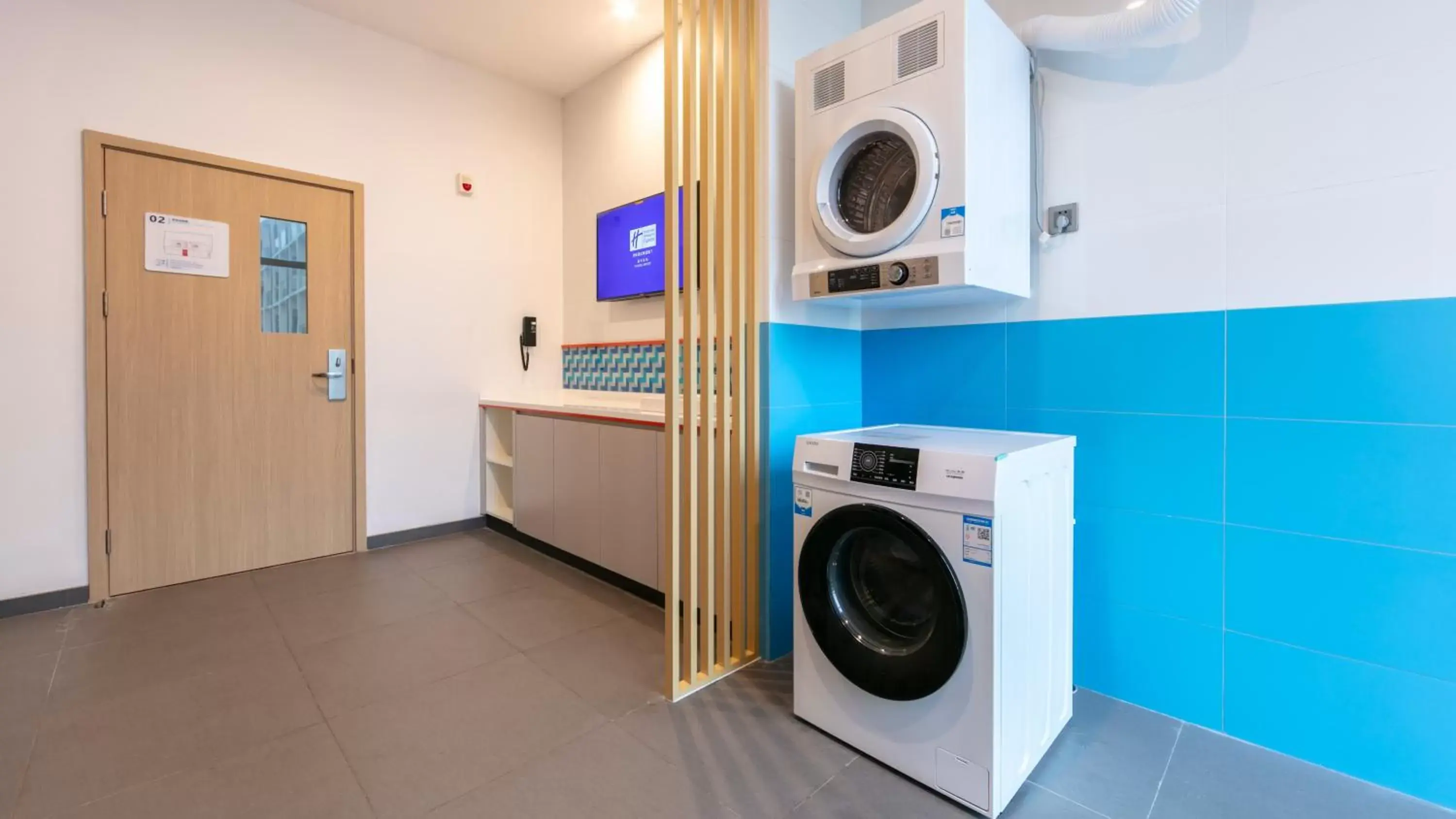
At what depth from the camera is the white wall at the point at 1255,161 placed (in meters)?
1.44

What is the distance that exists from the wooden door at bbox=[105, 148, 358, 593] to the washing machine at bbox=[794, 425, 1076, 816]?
2860 mm

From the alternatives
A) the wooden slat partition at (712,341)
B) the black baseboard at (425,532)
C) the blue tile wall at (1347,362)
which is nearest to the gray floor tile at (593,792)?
the wooden slat partition at (712,341)

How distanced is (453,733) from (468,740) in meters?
0.07

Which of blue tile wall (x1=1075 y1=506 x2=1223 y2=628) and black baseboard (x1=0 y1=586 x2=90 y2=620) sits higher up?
blue tile wall (x1=1075 y1=506 x2=1223 y2=628)

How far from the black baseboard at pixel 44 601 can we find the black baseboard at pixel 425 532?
3.63ft

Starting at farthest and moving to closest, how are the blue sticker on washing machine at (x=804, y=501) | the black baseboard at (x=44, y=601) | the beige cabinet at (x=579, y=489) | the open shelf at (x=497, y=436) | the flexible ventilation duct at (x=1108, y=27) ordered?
the open shelf at (x=497, y=436)
the beige cabinet at (x=579, y=489)
the black baseboard at (x=44, y=601)
the blue sticker on washing machine at (x=804, y=501)
the flexible ventilation duct at (x=1108, y=27)

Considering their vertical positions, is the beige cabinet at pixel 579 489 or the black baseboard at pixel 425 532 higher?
the beige cabinet at pixel 579 489

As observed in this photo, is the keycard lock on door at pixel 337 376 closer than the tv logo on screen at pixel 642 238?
Yes

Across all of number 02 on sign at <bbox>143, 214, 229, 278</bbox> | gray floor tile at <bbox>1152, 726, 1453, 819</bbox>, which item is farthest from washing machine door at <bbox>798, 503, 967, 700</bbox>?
number 02 on sign at <bbox>143, 214, 229, 278</bbox>

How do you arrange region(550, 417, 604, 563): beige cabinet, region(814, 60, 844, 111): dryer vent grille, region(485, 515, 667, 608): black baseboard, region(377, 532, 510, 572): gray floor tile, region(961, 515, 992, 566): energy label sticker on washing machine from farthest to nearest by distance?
1. region(377, 532, 510, 572): gray floor tile
2. region(550, 417, 604, 563): beige cabinet
3. region(485, 515, 667, 608): black baseboard
4. region(814, 60, 844, 111): dryer vent grille
5. region(961, 515, 992, 566): energy label sticker on washing machine

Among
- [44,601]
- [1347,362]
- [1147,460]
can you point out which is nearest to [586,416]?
[1147,460]

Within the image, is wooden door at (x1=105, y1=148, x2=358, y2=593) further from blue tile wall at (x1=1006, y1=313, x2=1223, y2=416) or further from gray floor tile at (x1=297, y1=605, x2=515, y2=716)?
blue tile wall at (x1=1006, y1=313, x2=1223, y2=416)

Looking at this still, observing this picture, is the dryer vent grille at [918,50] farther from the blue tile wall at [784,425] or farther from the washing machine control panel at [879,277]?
the blue tile wall at [784,425]

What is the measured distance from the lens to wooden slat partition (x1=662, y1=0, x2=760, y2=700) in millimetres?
1907
